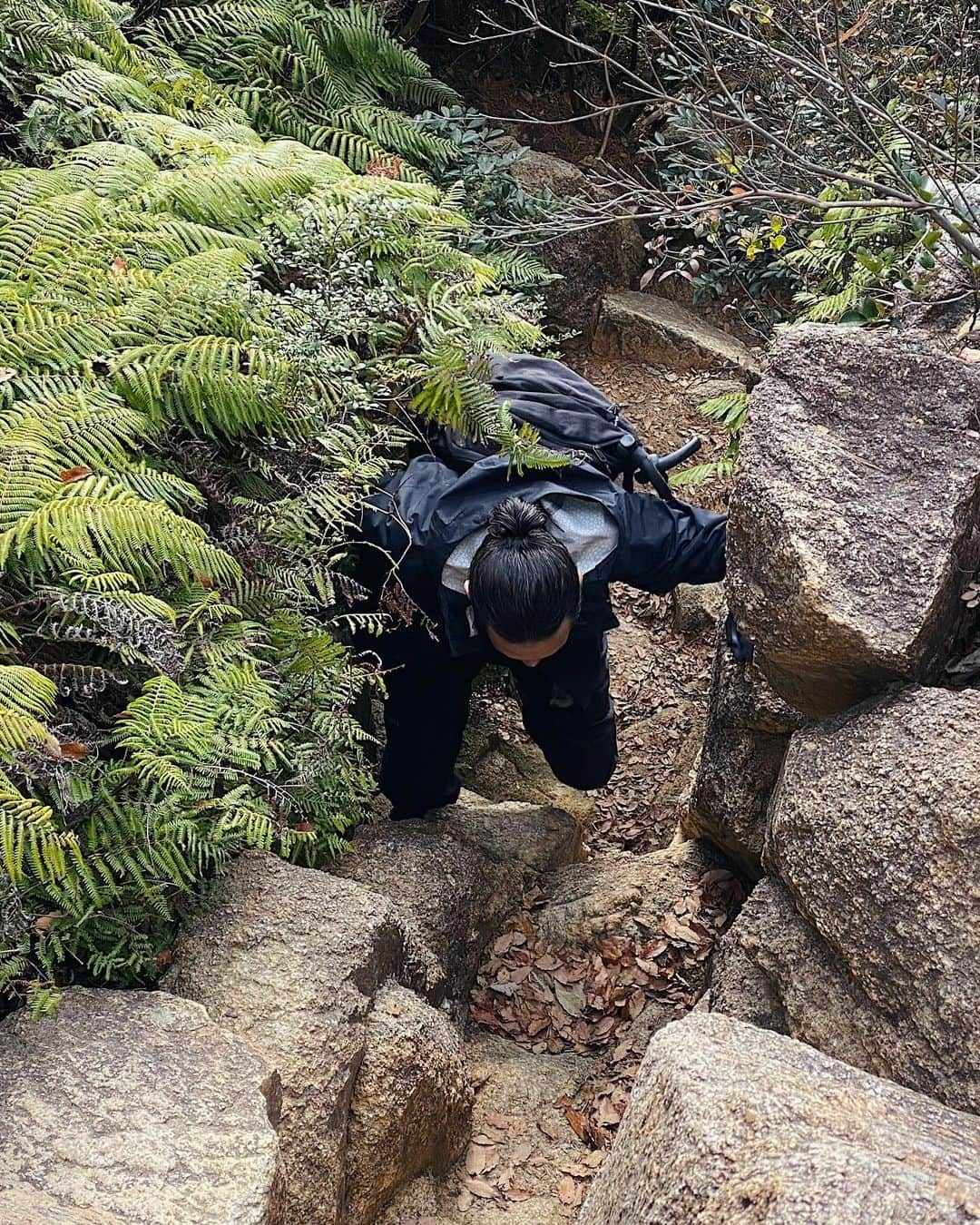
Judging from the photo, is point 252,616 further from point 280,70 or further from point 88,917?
point 280,70

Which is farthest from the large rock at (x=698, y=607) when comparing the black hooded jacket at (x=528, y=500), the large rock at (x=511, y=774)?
the black hooded jacket at (x=528, y=500)

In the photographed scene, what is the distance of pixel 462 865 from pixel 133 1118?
7.38ft

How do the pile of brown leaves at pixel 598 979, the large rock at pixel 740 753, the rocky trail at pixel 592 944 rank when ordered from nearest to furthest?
the rocky trail at pixel 592 944, the large rock at pixel 740 753, the pile of brown leaves at pixel 598 979

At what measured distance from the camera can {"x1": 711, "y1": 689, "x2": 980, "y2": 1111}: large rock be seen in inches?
116

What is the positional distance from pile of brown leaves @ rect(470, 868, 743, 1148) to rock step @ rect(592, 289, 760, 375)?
16.5 feet

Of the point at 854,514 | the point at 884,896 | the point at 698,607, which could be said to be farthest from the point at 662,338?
the point at 884,896

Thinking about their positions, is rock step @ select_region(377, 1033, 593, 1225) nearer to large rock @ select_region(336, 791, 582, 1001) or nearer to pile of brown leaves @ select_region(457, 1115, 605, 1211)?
pile of brown leaves @ select_region(457, 1115, 605, 1211)

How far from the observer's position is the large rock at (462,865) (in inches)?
177

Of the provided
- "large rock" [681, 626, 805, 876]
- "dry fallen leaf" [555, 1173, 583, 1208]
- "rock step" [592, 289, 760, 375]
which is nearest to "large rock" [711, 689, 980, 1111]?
"large rock" [681, 626, 805, 876]

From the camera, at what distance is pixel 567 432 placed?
425 centimetres

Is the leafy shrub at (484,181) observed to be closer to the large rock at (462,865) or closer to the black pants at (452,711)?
the black pants at (452,711)

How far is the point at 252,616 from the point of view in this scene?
393 cm

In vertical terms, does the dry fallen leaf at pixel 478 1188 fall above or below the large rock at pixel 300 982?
below

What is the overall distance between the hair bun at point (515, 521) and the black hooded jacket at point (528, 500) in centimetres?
11
